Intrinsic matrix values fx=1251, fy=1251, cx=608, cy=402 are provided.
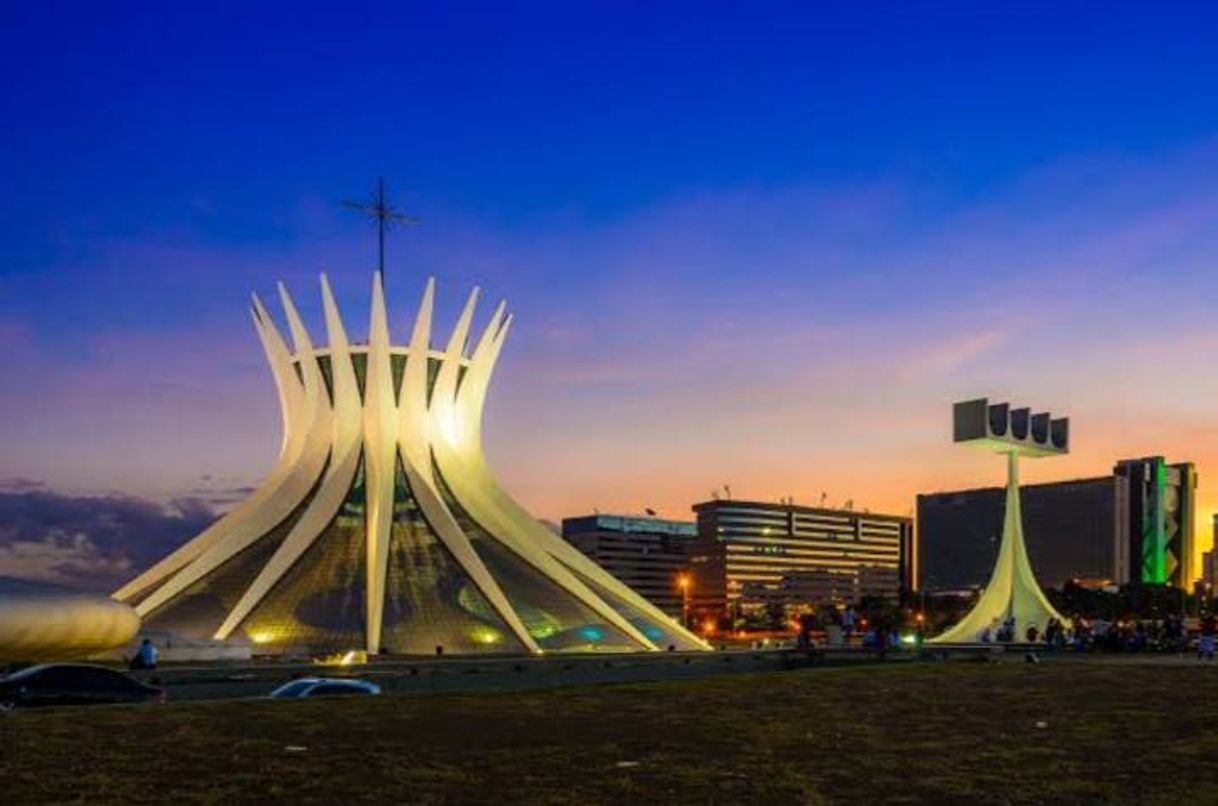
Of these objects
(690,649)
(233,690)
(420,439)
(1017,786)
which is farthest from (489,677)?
(420,439)

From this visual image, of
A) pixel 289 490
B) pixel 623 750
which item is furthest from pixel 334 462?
pixel 623 750

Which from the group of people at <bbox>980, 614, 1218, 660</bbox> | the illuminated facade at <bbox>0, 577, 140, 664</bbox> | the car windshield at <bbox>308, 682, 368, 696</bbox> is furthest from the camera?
the group of people at <bbox>980, 614, 1218, 660</bbox>

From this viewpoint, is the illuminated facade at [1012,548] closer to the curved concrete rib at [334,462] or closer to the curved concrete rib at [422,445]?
the curved concrete rib at [422,445]

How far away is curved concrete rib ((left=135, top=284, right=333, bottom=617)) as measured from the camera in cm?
4406

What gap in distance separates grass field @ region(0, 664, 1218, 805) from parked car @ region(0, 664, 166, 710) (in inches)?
158

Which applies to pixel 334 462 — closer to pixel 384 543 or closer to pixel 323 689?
pixel 384 543

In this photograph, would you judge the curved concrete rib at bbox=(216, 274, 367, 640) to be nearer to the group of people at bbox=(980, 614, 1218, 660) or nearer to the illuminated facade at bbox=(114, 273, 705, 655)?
the illuminated facade at bbox=(114, 273, 705, 655)

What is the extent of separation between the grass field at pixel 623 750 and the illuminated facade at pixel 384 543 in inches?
952

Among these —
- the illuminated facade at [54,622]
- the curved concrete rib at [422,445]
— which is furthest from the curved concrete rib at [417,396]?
the illuminated facade at [54,622]

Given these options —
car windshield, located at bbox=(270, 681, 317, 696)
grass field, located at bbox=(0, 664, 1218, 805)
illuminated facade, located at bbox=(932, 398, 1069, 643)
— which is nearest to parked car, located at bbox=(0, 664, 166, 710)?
car windshield, located at bbox=(270, 681, 317, 696)

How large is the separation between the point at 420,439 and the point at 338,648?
36.5ft

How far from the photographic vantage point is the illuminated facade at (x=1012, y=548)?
5862 cm

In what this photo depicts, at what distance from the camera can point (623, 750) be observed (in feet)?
40.2

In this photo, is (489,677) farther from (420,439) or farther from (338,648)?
(420,439)
